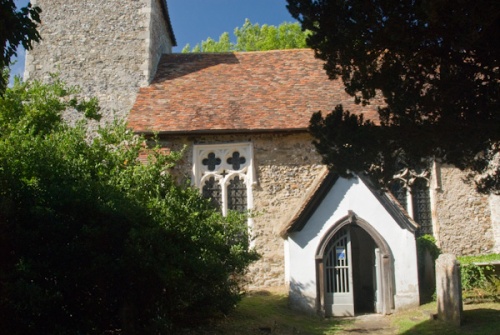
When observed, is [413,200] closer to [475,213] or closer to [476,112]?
[475,213]

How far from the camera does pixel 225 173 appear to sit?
14.1 m

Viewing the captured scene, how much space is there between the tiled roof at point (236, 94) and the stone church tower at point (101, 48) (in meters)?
0.79

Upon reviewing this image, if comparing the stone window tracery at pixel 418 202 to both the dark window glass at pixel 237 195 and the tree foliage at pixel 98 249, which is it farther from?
the tree foliage at pixel 98 249

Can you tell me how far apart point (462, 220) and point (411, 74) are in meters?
8.01

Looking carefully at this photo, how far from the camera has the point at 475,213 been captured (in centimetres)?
1417

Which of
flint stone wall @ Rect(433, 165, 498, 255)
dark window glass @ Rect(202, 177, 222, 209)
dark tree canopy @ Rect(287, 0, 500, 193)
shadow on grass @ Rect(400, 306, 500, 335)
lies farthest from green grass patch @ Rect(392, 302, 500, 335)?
dark window glass @ Rect(202, 177, 222, 209)

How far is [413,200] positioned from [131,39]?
10.0 meters

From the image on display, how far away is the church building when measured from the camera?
12.0 meters

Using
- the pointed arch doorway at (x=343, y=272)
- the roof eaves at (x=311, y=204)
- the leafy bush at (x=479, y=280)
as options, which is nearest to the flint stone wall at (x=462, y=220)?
the leafy bush at (x=479, y=280)

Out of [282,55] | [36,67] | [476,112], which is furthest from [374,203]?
[36,67]

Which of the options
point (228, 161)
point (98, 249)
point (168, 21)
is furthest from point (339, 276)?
point (168, 21)

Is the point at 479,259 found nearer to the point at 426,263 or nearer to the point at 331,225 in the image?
the point at 426,263

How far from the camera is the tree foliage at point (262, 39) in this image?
27531mm

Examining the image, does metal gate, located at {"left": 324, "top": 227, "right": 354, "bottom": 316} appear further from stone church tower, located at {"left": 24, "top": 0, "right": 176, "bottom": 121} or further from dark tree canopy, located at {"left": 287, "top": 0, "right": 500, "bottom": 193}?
stone church tower, located at {"left": 24, "top": 0, "right": 176, "bottom": 121}
